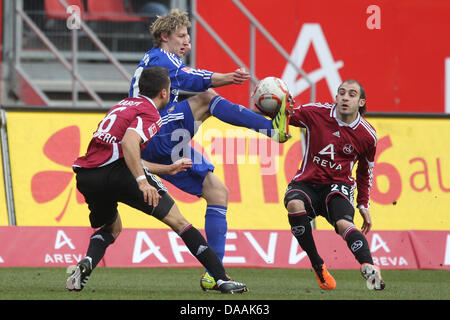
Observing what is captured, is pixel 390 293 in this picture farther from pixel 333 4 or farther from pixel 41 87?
pixel 333 4

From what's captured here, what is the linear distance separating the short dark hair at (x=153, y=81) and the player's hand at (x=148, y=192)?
2.43ft

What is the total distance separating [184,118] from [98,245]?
137 centimetres

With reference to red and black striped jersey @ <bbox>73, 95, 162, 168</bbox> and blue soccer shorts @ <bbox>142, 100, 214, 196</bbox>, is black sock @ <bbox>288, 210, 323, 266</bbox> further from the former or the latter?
red and black striped jersey @ <bbox>73, 95, 162, 168</bbox>

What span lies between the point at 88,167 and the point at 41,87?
21.4 feet

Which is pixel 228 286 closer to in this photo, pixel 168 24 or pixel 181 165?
pixel 181 165

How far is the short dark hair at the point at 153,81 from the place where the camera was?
23.1 ft

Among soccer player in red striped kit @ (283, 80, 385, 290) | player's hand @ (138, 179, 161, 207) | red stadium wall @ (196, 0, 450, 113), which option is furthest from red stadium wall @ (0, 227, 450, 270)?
red stadium wall @ (196, 0, 450, 113)

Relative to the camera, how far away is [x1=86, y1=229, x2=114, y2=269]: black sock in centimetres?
728

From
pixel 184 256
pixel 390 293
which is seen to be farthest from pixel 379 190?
pixel 390 293

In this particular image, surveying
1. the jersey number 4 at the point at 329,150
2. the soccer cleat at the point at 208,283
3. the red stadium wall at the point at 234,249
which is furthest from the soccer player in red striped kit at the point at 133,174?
the red stadium wall at the point at 234,249

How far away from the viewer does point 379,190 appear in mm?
11344

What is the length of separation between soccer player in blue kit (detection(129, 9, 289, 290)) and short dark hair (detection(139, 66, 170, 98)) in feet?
2.16

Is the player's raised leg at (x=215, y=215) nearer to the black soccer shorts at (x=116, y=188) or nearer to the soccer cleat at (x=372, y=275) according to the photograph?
the black soccer shorts at (x=116, y=188)

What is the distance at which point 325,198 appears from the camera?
308 inches
